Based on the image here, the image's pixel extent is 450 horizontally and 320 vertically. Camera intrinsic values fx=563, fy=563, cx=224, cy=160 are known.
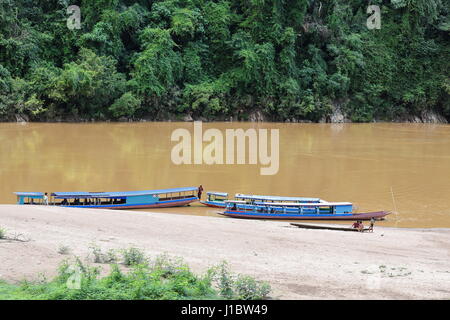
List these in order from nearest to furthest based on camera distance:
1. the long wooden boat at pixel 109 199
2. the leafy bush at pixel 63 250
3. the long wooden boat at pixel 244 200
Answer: the leafy bush at pixel 63 250 < the long wooden boat at pixel 109 199 < the long wooden boat at pixel 244 200

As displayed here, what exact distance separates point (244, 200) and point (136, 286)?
1008cm

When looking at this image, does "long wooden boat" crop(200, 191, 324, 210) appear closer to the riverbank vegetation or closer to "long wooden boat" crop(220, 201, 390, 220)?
"long wooden boat" crop(220, 201, 390, 220)

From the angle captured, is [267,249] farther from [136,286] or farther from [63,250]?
[136,286]

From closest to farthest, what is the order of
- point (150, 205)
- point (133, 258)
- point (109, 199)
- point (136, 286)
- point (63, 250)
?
point (136, 286), point (133, 258), point (63, 250), point (109, 199), point (150, 205)

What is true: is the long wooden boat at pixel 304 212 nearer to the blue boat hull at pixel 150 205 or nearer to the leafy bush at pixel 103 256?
the blue boat hull at pixel 150 205

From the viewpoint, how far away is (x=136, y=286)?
23.0 feet

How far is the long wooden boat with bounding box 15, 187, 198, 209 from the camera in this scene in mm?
16281

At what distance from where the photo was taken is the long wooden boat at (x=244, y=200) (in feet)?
54.1

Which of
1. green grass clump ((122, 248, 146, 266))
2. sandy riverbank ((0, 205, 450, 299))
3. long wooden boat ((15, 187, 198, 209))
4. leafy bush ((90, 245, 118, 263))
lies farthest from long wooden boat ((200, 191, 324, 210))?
green grass clump ((122, 248, 146, 266))

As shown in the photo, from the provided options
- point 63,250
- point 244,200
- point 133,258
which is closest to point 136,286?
point 133,258

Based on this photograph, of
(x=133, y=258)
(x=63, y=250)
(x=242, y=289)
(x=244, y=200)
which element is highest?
(x=244, y=200)

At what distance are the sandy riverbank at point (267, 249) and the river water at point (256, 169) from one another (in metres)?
3.36

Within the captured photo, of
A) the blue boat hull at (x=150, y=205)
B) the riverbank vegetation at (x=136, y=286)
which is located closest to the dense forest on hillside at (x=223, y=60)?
the blue boat hull at (x=150, y=205)
